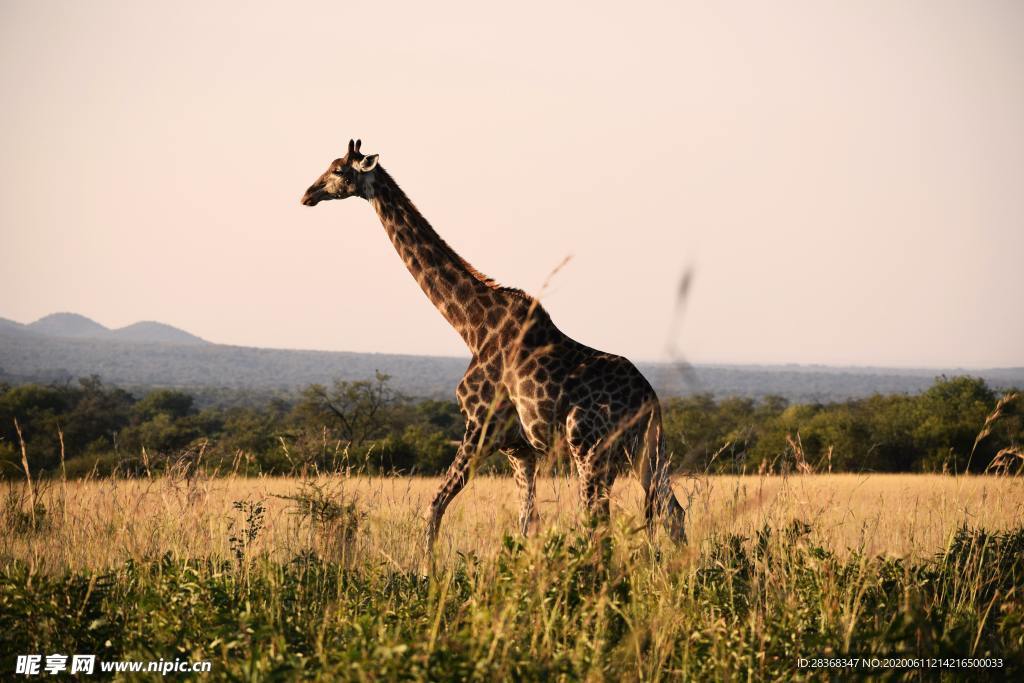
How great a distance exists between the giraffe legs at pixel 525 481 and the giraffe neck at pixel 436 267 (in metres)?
1.09

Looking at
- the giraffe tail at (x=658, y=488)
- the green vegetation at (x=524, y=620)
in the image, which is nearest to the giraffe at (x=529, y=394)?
the giraffe tail at (x=658, y=488)

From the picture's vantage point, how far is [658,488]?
7543 mm

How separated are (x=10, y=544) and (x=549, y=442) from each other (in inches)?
220

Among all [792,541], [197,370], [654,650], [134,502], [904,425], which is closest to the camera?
[654,650]

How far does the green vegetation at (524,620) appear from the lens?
4090 millimetres

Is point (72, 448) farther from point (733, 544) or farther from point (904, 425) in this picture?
point (733, 544)

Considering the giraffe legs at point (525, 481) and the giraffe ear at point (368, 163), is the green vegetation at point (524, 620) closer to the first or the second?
the giraffe legs at point (525, 481)

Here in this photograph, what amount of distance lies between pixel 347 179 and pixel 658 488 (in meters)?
4.27

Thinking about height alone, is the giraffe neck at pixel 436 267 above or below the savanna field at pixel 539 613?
above

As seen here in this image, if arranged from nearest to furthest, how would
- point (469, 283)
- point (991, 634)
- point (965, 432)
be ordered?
1. point (991, 634)
2. point (469, 283)
3. point (965, 432)

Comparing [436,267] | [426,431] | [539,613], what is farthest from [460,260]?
[426,431]

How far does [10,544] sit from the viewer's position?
9.02 metres

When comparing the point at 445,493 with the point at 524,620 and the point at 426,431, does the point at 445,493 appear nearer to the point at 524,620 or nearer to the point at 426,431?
the point at 524,620

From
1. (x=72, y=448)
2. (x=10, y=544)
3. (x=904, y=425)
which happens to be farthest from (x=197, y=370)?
(x=10, y=544)
